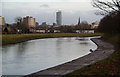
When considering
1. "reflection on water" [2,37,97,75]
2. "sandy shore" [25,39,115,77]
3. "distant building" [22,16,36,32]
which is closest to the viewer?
"sandy shore" [25,39,115,77]

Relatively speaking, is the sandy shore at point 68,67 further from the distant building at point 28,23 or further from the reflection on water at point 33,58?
the distant building at point 28,23

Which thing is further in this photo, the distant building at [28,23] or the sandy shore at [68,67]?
the distant building at [28,23]

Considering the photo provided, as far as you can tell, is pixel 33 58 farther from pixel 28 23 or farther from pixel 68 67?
pixel 28 23

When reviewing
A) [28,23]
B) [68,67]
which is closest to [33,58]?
[68,67]

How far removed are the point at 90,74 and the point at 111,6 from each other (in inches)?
356

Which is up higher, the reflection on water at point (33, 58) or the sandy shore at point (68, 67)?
the sandy shore at point (68, 67)

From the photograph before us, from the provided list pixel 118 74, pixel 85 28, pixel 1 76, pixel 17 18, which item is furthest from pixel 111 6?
pixel 85 28

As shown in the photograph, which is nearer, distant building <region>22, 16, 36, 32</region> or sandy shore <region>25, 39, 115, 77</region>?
sandy shore <region>25, 39, 115, 77</region>

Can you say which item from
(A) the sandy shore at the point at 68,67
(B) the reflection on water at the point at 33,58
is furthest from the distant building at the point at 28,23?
(A) the sandy shore at the point at 68,67

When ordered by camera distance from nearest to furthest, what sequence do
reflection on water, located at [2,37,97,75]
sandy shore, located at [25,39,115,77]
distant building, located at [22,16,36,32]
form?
1. sandy shore, located at [25,39,115,77]
2. reflection on water, located at [2,37,97,75]
3. distant building, located at [22,16,36,32]

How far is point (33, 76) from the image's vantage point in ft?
26.5

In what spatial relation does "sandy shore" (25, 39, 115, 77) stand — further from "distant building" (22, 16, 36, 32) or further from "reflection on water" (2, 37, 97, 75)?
"distant building" (22, 16, 36, 32)

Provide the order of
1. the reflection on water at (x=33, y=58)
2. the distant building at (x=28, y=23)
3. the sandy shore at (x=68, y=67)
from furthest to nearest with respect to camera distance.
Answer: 1. the distant building at (x=28, y=23)
2. the reflection on water at (x=33, y=58)
3. the sandy shore at (x=68, y=67)

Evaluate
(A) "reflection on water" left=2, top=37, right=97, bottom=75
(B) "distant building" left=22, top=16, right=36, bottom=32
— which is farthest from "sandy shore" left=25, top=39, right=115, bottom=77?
(B) "distant building" left=22, top=16, right=36, bottom=32
